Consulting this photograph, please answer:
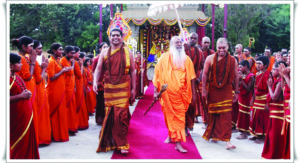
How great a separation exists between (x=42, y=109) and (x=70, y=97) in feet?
2.62

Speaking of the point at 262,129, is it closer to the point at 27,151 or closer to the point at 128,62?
the point at 128,62

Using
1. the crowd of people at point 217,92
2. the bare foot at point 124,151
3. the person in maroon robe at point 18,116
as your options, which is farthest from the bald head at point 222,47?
the person in maroon robe at point 18,116

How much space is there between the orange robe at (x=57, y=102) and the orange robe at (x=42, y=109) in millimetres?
221

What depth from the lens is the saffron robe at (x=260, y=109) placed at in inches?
194

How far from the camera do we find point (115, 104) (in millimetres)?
4359

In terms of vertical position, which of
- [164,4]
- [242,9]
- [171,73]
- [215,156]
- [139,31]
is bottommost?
[215,156]

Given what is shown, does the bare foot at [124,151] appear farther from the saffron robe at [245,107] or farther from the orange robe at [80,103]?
the saffron robe at [245,107]

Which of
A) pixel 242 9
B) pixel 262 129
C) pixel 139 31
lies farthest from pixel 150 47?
pixel 262 129

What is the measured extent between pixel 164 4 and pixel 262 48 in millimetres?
23449

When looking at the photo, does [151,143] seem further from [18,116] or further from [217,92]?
[18,116]

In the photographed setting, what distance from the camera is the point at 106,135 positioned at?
4375 millimetres

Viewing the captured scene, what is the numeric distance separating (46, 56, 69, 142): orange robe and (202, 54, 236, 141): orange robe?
2634 millimetres

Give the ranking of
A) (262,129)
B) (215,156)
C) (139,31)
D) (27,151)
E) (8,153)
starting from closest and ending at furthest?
1. (8,153)
2. (27,151)
3. (215,156)
4. (262,129)
5. (139,31)

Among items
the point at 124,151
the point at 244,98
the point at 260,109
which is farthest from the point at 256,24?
the point at 124,151
